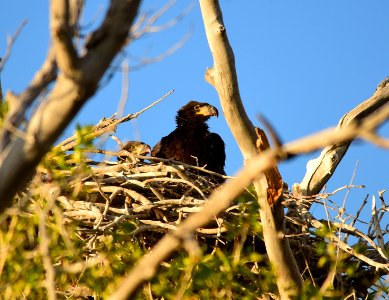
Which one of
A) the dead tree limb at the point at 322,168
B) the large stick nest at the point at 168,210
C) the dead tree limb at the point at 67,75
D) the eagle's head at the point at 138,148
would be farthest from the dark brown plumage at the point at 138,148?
the dead tree limb at the point at 67,75

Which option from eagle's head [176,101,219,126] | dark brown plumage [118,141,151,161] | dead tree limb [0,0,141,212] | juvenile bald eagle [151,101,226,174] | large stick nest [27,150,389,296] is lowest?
dead tree limb [0,0,141,212]

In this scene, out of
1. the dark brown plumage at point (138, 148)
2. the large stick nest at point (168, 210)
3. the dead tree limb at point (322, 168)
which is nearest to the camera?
the large stick nest at point (168, 210)

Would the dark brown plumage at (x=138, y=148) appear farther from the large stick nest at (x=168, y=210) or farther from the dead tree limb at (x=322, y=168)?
the dead tree limb at (x=322, y=168)

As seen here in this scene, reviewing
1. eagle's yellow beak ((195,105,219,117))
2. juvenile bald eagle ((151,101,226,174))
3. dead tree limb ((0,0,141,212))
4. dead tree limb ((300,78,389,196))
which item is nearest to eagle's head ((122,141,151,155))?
juvenile bald eagle ((151,101,226,174))

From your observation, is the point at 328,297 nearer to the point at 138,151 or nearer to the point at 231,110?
the point at 231,110

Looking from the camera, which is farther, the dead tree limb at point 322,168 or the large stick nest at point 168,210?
the dead tree limb at point 322,168

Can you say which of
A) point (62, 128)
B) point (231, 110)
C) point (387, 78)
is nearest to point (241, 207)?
point (231, 110)

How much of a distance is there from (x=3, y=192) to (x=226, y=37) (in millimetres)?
3189

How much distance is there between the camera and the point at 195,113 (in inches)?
388

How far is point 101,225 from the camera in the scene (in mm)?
6770

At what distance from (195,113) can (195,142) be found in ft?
1.94

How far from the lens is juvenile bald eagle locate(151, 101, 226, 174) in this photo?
9.18 m

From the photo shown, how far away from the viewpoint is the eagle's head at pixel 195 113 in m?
9.77

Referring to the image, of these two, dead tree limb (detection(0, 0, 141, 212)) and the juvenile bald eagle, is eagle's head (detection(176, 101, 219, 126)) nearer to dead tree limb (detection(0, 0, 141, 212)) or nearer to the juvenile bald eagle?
the juvenile bald eagle
